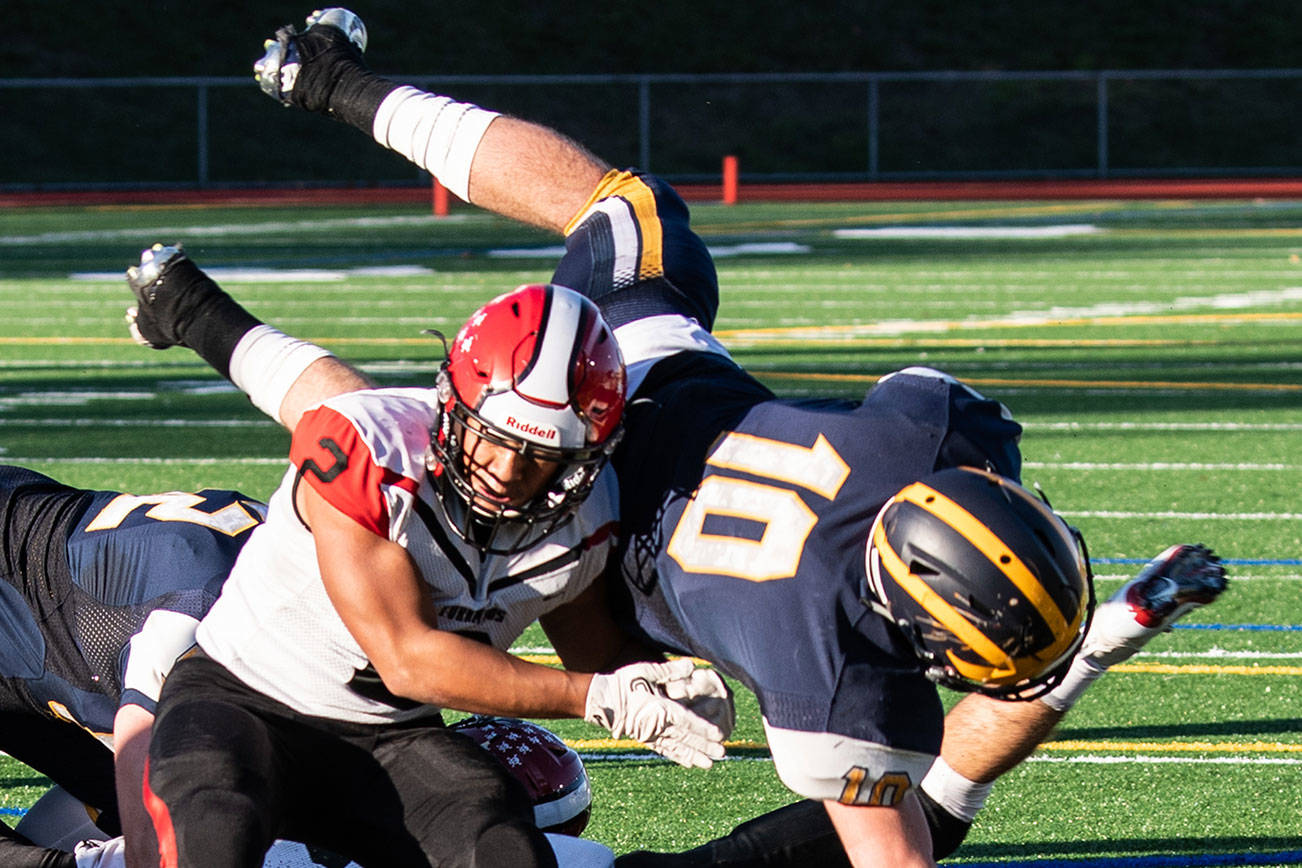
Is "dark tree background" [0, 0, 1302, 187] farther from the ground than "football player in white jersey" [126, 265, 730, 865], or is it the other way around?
"football player in white jersey" [126, 265, 730, 865]

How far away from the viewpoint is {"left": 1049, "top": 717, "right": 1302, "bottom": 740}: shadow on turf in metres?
5.36

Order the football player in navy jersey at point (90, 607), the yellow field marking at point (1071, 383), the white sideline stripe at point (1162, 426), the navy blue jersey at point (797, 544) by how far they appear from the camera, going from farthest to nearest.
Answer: the yellow field marking at point (1071, 383) < the white sideline stripe at point (1162, 426) < the football player in navy jersey at point (90, 607) < the navy blue jersey at point (797, 544)

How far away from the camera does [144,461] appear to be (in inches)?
350

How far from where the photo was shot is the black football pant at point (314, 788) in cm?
329

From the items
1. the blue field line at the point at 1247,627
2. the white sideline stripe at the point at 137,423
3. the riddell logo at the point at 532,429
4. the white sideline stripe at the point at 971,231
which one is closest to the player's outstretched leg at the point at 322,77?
the riddell logo at the point at 532,429

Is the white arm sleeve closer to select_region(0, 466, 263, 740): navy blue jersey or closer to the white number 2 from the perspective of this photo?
select_region(0, 466, 263, 740): navy blue jersey

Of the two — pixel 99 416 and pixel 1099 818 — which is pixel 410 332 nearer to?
pixel 99 416

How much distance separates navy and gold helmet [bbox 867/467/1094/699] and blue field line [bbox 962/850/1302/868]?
1280mm

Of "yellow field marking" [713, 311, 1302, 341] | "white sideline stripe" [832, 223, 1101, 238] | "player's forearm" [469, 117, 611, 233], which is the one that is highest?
"player's forearm" [469, 117, 611, 233]

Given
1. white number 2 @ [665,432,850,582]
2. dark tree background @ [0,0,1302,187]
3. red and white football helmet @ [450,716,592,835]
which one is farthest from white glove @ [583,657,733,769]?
dark tree background @ [0,0,1302,187]

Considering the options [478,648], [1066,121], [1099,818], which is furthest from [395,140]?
[1066,121]

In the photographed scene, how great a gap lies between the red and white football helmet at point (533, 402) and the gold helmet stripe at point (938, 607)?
56 cm

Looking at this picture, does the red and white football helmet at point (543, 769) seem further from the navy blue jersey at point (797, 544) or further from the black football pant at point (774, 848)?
the navy blue jersey at point (797, 544)

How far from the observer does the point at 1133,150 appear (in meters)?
33.3
